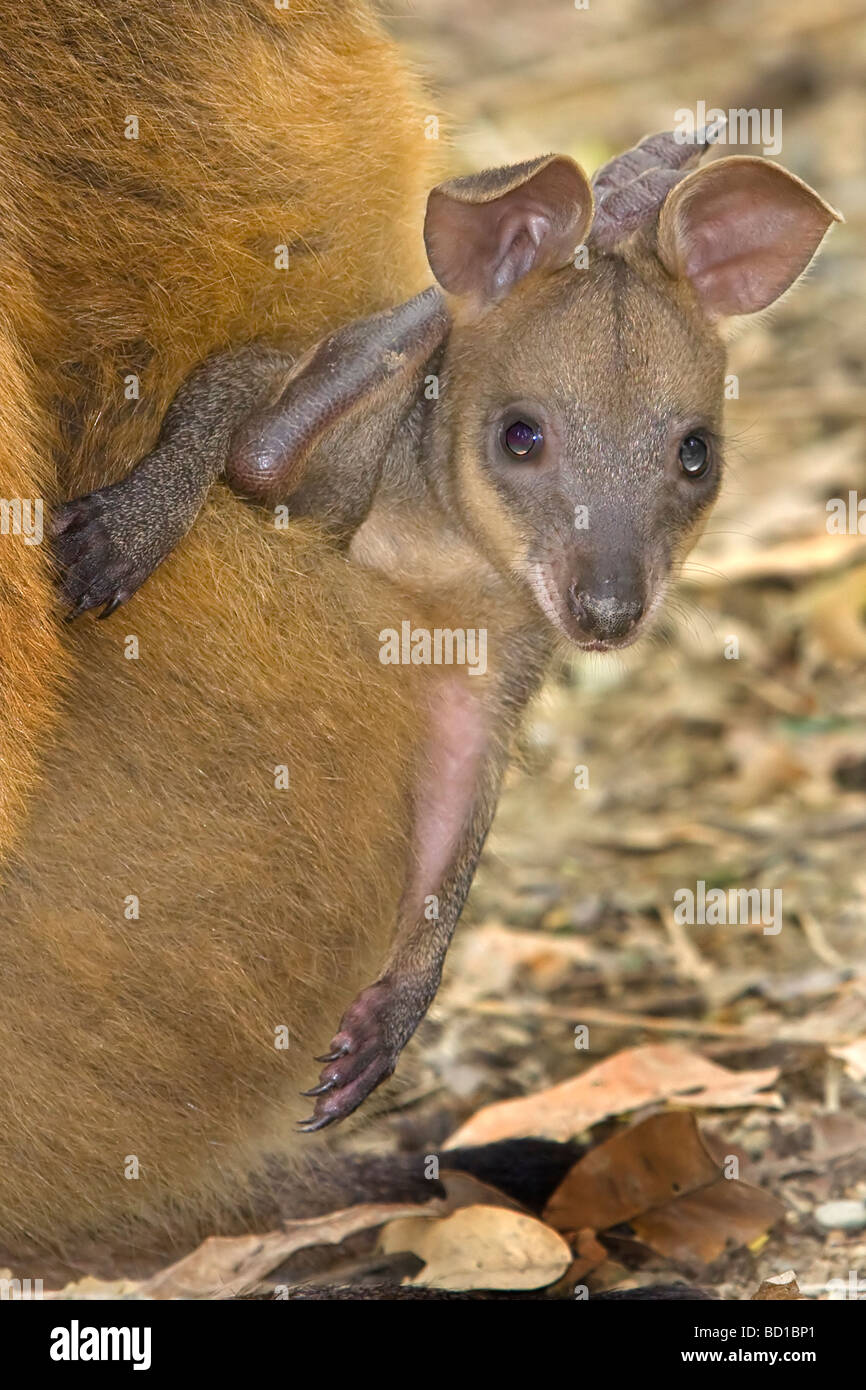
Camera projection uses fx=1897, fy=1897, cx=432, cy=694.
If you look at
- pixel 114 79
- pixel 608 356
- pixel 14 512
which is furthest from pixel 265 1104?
pixel 114 79

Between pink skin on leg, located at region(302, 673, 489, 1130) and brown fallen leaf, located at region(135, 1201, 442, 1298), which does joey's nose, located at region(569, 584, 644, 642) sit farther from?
brown fallen leaf, located at region(135, 1201, 442, 1298)

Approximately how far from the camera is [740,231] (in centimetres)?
287

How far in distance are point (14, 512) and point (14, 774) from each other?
327mm

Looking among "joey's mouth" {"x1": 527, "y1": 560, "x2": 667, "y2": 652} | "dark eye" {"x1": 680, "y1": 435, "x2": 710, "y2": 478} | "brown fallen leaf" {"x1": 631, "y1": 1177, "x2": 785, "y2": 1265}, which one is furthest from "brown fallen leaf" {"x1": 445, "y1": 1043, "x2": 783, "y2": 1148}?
"dark eye" {"x1": 680, "y1": 435, "x2": 710, "y2": 478}

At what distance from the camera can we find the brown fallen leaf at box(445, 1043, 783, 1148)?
11.6ft

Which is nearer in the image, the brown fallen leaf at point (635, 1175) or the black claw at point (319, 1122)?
the black claw at point (319, 1122)

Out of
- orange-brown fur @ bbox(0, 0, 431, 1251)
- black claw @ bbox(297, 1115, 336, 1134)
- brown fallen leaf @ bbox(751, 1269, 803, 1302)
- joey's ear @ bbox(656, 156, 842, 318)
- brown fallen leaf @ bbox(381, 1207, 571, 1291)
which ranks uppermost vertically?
joey's ear @ bbox(656, 156, 842, 318)

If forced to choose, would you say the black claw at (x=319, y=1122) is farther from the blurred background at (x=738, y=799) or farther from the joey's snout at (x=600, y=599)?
the joey's snout at (x=600, y=599)

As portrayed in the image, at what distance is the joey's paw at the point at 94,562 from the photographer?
244cm

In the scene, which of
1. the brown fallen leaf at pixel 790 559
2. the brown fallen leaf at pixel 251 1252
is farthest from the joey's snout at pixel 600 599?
the brown fallen leaf at pixel 790 559

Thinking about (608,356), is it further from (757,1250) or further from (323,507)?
(757,1250)

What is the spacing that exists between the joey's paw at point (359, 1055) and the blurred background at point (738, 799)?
1.88 feet

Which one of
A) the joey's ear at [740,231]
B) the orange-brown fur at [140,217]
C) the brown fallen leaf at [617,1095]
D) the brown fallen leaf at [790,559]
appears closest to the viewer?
the orange-brown fur at [140,217]

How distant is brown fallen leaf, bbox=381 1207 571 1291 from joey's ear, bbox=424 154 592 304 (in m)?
1.49
